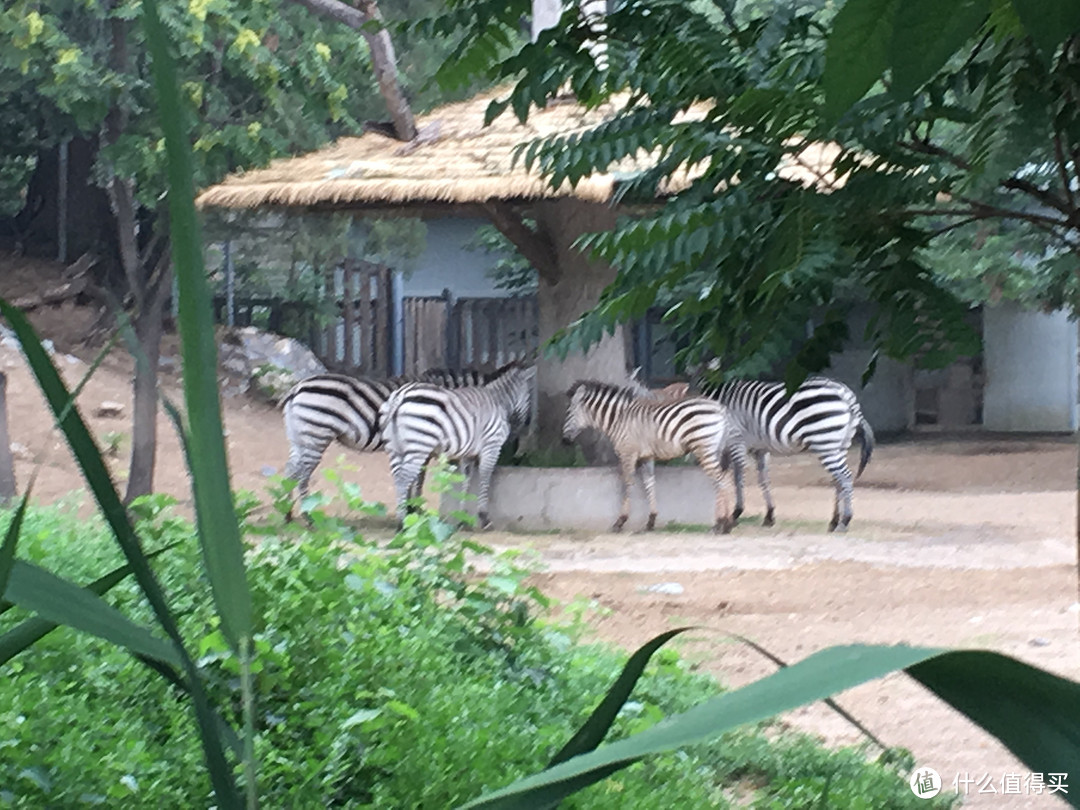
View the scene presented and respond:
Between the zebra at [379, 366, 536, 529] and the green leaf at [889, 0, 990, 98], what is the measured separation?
4.20 metres

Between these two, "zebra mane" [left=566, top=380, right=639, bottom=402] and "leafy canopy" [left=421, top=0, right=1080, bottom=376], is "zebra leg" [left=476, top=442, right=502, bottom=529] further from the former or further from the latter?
"leafy canopy" [left=421, top=0, right=1080, bottom=376]

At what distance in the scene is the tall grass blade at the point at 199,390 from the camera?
306 mm

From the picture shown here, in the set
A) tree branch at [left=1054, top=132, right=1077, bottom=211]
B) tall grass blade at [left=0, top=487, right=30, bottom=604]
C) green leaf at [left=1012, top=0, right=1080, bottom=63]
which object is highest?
tree branch at [left=1054, top=132, right=1077, bottom=211]

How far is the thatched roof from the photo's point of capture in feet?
14.2

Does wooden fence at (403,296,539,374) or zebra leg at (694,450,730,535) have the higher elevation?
wooden fence at (403,296,539,374)

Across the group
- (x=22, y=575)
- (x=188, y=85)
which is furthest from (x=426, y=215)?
(x=22, y=575)

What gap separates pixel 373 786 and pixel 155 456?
12.4ft

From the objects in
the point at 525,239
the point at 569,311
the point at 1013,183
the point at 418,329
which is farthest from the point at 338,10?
the point at 1013,183

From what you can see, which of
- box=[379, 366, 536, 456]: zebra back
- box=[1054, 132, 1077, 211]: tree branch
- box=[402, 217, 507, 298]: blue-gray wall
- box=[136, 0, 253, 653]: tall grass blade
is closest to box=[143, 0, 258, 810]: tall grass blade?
box=[136, 0, 253, 653]: tall grass blade

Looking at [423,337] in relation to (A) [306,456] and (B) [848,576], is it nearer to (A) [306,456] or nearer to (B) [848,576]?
(A) [306,456]

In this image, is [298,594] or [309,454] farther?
[309,454]

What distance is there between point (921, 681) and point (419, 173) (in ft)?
14.4

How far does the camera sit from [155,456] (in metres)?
4.83

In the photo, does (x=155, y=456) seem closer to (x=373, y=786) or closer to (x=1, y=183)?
(x=1, y=183)
